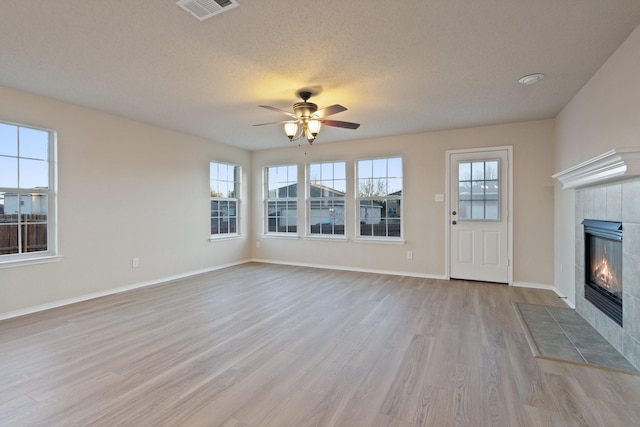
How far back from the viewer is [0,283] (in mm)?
3354

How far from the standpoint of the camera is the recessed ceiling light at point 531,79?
3100 millimetres

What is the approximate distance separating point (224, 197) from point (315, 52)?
14.0 ft

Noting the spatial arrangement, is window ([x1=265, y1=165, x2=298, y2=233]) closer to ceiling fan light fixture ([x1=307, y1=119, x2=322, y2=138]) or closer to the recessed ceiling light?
ceiling fan light fixture ([x1=307, y1=119, x2=322, y2=138])

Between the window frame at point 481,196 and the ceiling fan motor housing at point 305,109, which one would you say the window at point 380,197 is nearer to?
the window frame at point 481,196

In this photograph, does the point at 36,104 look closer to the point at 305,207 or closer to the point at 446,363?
the point at 305,207

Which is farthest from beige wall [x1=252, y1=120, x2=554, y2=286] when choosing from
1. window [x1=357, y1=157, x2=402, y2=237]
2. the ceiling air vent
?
the ceiling air vent

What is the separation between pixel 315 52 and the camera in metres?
2.64

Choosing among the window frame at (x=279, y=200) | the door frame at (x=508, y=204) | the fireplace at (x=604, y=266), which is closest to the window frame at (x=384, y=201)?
the door frame at (x=508, y=204)

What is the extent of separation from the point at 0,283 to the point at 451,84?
205 inches

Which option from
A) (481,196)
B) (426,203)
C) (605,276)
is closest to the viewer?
(605,276)

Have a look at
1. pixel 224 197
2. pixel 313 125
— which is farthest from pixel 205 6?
pixel 224 197

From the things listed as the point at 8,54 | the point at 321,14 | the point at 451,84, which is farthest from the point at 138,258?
the point at 451,84

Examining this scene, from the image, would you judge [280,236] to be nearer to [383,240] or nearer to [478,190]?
[383,240]

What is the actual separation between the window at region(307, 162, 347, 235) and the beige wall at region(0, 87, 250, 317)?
1984mm
